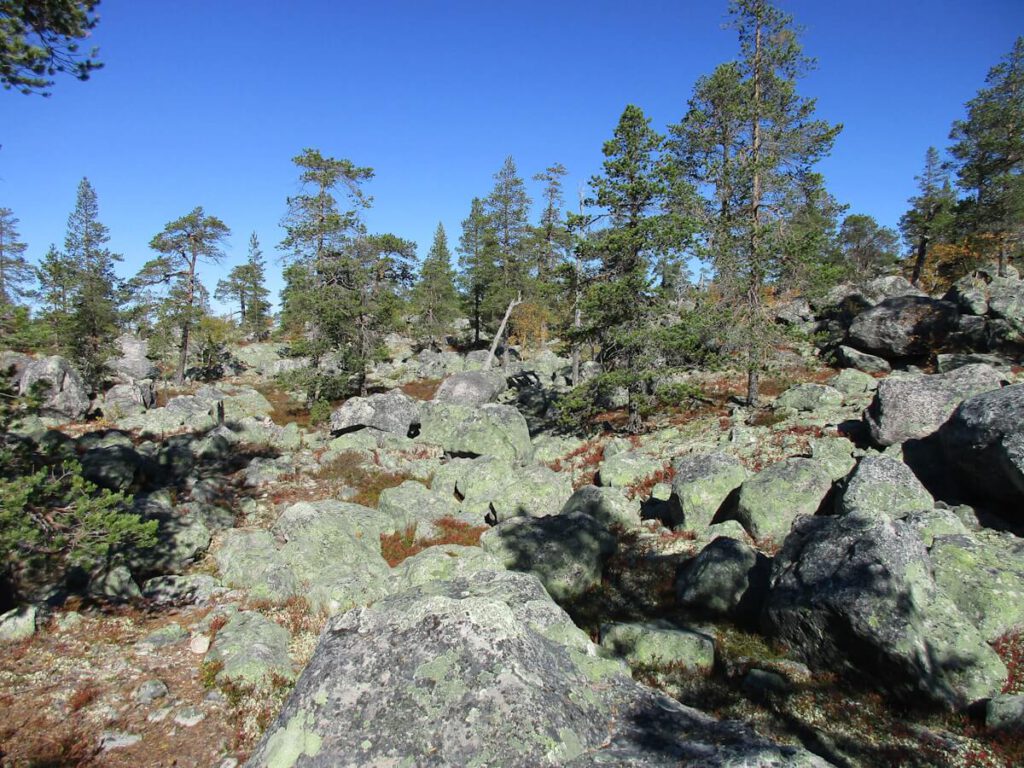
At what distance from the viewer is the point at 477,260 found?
51.3 metres

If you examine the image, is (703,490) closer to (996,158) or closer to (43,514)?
(43,514)

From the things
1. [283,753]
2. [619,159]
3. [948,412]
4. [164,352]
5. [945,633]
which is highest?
[619,159]

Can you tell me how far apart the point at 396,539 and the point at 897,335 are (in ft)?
85.6

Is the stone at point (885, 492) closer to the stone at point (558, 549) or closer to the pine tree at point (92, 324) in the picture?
the stone at point (558, 549)

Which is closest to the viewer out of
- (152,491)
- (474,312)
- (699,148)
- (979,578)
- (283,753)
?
(283,753)

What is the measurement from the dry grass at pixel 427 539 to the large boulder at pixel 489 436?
532cm

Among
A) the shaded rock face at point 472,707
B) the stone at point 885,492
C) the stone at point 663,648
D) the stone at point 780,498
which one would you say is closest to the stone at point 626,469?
the stone at point 780,498

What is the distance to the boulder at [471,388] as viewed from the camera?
1377 inches

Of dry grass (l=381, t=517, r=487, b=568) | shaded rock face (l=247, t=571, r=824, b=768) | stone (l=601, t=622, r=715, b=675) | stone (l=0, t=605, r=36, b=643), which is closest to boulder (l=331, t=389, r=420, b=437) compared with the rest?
dry grass (l=381, t=517, r=487, b=568)

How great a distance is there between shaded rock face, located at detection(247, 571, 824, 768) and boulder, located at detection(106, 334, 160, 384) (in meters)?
52.1

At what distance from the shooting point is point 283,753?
4.29 m

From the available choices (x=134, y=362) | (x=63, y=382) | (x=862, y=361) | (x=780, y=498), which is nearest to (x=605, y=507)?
(x=780, y=498)

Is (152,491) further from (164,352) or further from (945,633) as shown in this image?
(164,352)

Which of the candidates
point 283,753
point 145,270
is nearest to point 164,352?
point 145,270
